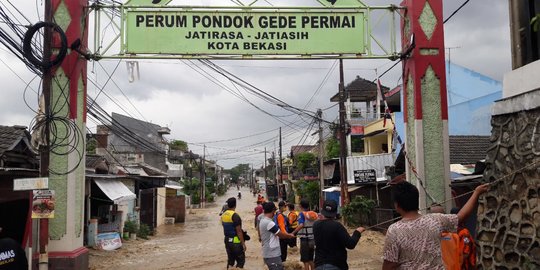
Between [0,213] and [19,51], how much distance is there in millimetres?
3172

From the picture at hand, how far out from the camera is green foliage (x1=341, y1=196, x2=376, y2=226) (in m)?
21.2

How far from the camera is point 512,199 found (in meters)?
5.55

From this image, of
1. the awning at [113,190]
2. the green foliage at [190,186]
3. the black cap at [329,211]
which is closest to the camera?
the black cap at [329,211]

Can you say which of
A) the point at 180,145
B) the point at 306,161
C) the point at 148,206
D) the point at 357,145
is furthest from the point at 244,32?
the point at 180,145

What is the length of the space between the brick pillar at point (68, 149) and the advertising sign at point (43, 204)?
0.65m

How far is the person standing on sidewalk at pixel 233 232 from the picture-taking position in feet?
31.6

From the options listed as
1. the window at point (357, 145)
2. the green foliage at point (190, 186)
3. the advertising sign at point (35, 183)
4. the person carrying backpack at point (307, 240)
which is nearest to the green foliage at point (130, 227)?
the person carrying backpack at point (307, 240)

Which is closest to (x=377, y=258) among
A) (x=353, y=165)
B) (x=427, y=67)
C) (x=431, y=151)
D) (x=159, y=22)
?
(x=431, y=151)

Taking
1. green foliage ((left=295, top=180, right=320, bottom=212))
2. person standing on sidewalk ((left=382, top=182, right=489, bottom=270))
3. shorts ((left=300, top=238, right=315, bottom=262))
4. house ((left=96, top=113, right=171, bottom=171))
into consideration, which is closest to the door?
green foliage ((left=295, top=180, right=320, bottom=212))

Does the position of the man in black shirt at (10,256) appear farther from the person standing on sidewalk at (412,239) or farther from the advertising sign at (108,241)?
the advertising sign at (108,241)

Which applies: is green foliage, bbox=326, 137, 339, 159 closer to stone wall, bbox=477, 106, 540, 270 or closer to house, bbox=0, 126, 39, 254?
house, bbox=0, 126, 39, 254

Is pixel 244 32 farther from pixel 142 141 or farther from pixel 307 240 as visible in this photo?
pixel 142 141

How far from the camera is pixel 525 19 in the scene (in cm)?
634

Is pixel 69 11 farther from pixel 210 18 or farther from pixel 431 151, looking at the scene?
pixel 431 151
